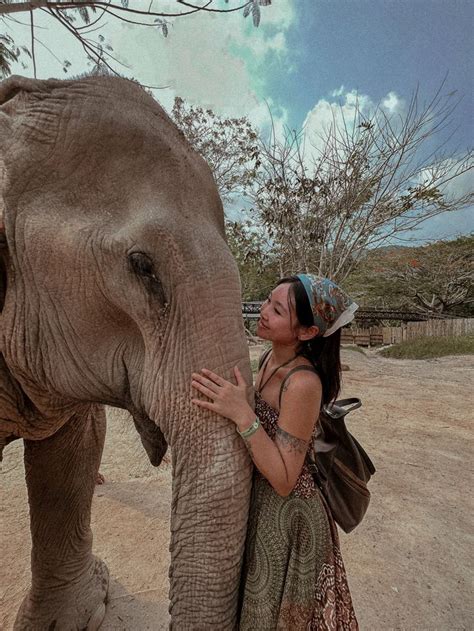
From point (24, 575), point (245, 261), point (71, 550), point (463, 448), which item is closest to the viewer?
point (71, 550)

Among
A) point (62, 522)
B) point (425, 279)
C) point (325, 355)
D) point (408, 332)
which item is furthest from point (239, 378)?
point (425, 279)

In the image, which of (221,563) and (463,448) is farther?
(463,448)

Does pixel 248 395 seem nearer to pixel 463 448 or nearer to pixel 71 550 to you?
pixel 71 550

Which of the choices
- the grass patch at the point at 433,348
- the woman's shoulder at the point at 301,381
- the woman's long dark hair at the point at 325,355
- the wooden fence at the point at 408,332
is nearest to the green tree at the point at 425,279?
the wooden fence at the point at 408,332

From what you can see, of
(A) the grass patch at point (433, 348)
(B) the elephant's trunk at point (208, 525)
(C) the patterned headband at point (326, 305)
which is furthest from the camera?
(A) the grass patch at point (433, 348)

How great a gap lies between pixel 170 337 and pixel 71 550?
194 cm

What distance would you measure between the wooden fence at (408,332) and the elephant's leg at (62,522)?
2085 cm

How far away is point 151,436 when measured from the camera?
147cm

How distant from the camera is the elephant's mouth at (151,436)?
1438mm

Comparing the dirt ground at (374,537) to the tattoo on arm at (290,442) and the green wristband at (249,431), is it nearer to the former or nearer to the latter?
the tattoo on arm at (290,442)

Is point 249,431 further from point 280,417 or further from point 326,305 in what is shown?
point 326,305

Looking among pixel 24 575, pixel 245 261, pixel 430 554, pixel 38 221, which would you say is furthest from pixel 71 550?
pixel 245 261

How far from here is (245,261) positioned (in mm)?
12086

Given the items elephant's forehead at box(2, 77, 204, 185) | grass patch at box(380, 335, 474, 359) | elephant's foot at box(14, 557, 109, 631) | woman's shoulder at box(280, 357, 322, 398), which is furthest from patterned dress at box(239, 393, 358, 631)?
grass patch at box(380, 335, 474, 359)
